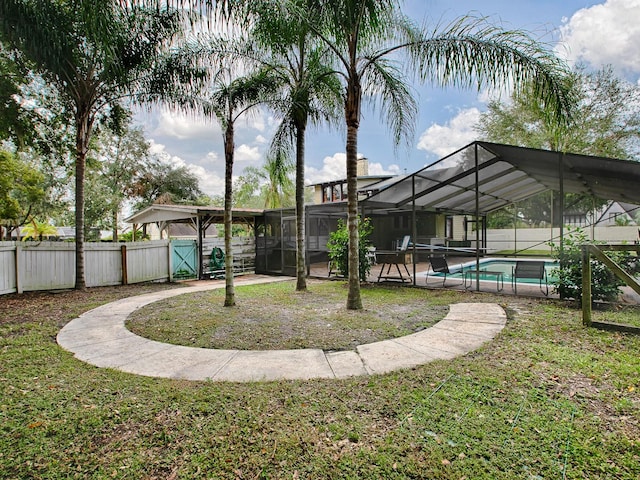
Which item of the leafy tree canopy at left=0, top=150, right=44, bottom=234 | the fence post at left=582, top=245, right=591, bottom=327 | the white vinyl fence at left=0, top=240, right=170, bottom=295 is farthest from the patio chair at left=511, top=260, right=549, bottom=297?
the leafy tree canopy at left=0, top=150, right=44, bottom=234

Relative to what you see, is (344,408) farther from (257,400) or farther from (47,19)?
(47,19)

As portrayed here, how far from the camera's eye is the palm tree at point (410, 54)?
5.06 metres

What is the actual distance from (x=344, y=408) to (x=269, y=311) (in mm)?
3657

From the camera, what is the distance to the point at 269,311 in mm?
6039

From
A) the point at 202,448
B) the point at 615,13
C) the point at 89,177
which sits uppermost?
the point at 615,13

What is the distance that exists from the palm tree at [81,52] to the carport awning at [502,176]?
6.55 metres

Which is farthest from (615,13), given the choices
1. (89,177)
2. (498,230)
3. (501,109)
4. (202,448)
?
(89,177)

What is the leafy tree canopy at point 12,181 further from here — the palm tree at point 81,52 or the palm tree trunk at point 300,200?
the palm tree trunk at point 300,200

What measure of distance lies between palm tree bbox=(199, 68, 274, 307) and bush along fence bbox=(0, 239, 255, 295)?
17.9ft

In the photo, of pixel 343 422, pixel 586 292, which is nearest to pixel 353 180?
pixel 586 292

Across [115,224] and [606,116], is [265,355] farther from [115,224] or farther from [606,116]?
[606,116]

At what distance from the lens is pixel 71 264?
29.4ft

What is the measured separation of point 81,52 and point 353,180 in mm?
7581

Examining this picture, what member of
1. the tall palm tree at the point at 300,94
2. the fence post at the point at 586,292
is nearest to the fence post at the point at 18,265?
the tall palm tree at the point at 300,94
